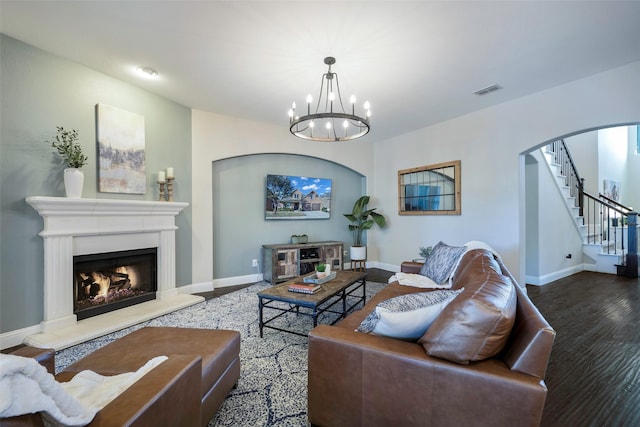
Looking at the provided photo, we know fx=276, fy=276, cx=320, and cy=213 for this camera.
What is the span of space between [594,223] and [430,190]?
4272 mm

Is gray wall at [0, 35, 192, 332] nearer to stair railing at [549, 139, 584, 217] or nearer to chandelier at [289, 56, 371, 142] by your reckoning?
chandelier at [289, 56, 371, 142]

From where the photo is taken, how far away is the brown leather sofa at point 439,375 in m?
1.07

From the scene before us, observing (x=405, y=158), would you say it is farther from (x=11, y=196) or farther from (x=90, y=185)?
(x=11, y=196)

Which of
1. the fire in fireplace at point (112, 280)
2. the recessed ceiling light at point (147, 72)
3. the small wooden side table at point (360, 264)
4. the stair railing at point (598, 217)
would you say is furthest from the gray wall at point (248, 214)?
the stair railing at point (598, 217)

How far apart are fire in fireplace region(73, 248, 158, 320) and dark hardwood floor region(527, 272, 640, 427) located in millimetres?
4111

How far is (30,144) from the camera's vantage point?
273 cm

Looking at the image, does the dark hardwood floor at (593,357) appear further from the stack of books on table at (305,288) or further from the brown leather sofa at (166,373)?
the brown leather sofa at (166,373)

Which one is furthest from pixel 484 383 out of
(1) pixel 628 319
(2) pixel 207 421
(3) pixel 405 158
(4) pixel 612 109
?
(3) pixel 405 158

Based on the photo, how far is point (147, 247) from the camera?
11.9ft

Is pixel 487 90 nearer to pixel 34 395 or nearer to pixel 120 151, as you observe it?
pixel 34 395

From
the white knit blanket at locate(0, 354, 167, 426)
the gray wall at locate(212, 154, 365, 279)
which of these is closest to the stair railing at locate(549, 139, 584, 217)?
the gray wall at locate(212, 154, 365, 279)

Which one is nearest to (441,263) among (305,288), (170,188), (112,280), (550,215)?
(305,288)

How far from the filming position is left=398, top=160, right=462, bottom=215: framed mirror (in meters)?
4.71

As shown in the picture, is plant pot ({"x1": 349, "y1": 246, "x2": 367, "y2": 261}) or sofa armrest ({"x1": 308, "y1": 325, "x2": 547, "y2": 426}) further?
plant pot ({"x1": 349, "y1": 246, "x2": 367, "y2": 261})
